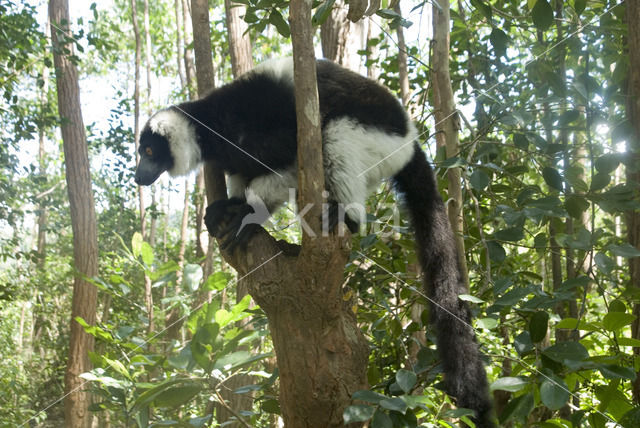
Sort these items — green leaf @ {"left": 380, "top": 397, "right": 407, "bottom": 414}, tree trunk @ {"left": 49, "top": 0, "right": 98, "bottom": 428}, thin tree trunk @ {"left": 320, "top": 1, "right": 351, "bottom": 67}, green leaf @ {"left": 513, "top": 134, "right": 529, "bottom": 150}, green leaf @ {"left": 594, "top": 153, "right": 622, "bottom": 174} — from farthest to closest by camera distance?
tree trunk @ {"left": 49, "top": 0, "right": 98, "bottom": 428}, thin tree trunk @ {"left": 320, "top": 1, "right": 351, "bottom": 67}, green leaf @ {"left": 513, "top": 134, "right": 529, "bottom": 150}, green leaf @ {"left": 594, "top": 153, "right": 622, "bottom": 174}, green leaf @ {"left": 380, "top": 397, "right": 407, "bottom": 414}

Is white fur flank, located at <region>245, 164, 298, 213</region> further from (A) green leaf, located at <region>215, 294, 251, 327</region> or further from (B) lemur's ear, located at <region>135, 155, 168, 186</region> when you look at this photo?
(A) green leaf, located at <region>215, 294, 251, 327</region>

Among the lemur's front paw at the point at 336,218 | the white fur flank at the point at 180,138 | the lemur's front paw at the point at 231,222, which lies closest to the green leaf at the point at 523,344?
the lemur's front paw at the point at 336,218

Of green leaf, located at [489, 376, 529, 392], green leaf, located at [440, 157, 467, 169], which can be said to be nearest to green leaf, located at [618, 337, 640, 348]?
green leaf, located at [489, 376, 529, 392]

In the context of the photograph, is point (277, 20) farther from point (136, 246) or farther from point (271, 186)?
point (136, 246)

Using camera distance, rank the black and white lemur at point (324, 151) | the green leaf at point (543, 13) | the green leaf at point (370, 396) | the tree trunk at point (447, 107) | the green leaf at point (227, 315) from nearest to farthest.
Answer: the green leaf at point (370, 396) < the green leaf at point (227, 315) < the green leaf at point (543, 13) < the black and white lemur at point (324, 151) < the tree trunk at point (447, 107)

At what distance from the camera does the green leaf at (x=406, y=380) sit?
1.87 meters

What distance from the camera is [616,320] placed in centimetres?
189

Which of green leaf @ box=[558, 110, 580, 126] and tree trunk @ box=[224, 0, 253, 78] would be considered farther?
tree trunk @ box=[224, 0, 253, 78]

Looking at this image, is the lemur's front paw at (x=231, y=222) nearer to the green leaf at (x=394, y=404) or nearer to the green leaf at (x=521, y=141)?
the green leaf at (x=394, y=404)

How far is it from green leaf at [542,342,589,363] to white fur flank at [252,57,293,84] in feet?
7.28

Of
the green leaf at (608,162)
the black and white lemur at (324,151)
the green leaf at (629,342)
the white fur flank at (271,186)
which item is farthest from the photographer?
the white fur flank at (271,186)

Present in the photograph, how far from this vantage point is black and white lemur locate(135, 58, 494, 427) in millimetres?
2854

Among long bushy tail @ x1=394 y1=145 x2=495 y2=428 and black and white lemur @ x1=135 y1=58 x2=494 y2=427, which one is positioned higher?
black and white lemur @ x1=135 y1=58 x2=494 y2=427

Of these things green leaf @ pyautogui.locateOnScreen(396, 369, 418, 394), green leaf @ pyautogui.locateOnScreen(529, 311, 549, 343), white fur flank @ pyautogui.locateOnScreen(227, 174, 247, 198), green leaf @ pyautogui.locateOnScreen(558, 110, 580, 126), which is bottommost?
green leaf @ pyautogui.locateOnScreen(396, 369, 418, 394)
